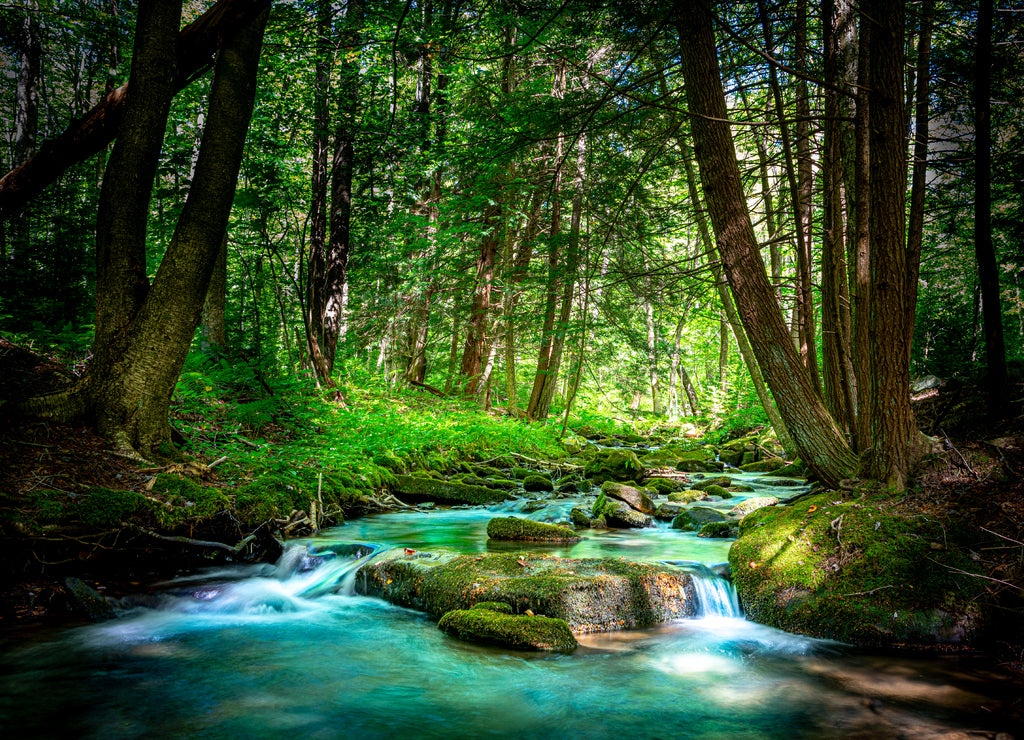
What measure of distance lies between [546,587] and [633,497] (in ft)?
15.9

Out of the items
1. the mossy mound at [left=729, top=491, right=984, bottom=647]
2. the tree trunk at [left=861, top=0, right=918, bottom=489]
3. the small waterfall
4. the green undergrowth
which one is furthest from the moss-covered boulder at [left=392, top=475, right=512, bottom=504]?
the tree trunk at [left=861, top=0, right=918, bottom=489]

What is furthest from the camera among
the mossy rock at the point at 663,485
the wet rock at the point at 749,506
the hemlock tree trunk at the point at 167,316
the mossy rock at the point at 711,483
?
the mossy rock at the point at 711,483

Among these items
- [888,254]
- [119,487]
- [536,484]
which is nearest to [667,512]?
[536,484]

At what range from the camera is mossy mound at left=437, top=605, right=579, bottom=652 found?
429 centimetres

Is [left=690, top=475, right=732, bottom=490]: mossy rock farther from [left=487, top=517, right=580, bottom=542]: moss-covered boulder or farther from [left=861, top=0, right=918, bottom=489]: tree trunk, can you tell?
[left=861, top=0, right=918, bottom=489]: tree trunk

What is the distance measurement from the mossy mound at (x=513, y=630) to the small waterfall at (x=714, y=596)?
5.05 feet

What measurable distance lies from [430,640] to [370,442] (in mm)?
5091

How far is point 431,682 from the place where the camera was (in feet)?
12.8

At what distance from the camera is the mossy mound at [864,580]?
162 inches

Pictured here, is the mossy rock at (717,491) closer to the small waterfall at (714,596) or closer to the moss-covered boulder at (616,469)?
the moss-covered boulder at (616,469)

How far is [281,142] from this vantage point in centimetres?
1101

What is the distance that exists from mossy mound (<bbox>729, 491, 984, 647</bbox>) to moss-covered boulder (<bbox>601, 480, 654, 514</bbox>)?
155 inches

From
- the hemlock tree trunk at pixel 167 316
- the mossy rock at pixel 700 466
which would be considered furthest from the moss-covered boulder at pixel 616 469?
the hemlock tree trunk at pixel 167 316

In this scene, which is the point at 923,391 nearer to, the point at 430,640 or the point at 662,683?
the point at 662,683
